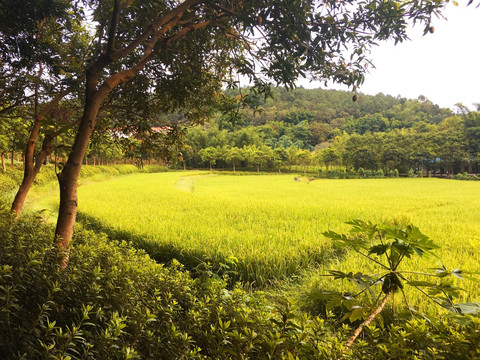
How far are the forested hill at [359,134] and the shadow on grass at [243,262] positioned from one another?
1496 cm

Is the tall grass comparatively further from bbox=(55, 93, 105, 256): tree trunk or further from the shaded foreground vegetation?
bbox=(55, 93, 105, 256): tree trunk

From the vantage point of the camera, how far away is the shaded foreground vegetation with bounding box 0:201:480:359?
3.25 feet

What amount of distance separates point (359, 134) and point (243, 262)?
68.5 m

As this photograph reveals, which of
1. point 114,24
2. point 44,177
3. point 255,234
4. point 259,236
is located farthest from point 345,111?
point 114,24

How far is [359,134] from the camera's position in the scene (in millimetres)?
63312

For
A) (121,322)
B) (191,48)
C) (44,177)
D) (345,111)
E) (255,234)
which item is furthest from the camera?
(345,111)

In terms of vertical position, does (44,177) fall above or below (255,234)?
above

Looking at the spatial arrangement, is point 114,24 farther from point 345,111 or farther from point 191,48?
point 345,111

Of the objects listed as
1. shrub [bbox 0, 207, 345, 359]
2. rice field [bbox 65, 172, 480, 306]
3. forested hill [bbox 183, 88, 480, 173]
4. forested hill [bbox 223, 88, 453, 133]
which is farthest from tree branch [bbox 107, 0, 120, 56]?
forested hill [bbox 223, 88, 453, 133]

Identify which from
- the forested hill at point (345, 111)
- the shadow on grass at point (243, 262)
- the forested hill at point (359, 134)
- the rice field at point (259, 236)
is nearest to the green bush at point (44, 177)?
the rice field at point (259, 236)

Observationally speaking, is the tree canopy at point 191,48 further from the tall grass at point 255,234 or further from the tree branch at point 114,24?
the tall grass at point 255,234

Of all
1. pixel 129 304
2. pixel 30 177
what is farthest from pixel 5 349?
pixel 30 177

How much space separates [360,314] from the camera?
109 centimetres

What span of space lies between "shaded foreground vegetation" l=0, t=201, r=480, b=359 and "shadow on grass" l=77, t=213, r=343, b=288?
198cm
